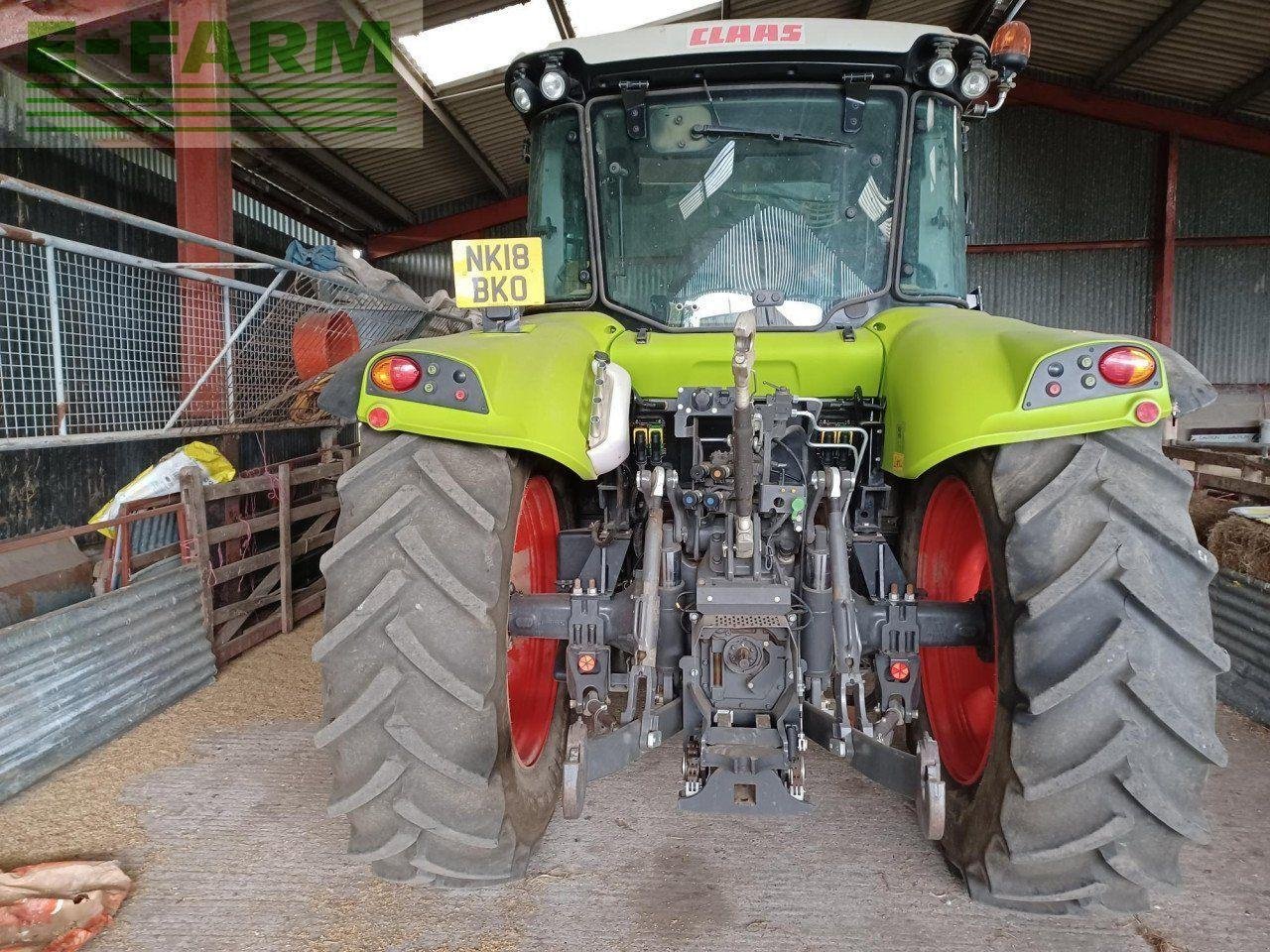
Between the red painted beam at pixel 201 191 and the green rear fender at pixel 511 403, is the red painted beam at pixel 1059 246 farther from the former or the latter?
the green rear fender at pixel 511 403

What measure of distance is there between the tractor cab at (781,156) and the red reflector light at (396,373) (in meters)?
1.01

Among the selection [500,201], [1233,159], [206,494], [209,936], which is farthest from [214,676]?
[1233,159]

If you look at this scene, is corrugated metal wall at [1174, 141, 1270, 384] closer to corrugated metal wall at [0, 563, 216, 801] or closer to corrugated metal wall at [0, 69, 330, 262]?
corrugated metal wall at [0, 69, 330, 262]

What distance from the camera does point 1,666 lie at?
9.38 ft

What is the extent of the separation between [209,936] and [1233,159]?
16141 mm

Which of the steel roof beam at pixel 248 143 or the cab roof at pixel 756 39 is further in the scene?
the steel roof beam at pixel 248 143

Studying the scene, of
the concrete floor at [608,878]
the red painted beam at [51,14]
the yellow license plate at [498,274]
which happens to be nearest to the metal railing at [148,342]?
the red painted beam at [51,14]

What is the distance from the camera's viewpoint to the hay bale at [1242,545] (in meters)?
3.88

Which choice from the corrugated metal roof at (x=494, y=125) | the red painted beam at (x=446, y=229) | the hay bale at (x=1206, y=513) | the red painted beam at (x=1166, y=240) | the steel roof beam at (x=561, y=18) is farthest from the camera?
the red painted beam at (x=446, y=229)

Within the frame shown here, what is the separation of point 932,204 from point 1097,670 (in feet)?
5.23

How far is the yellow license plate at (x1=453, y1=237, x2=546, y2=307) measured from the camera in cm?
207

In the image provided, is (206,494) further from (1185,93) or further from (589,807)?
(1185,93)

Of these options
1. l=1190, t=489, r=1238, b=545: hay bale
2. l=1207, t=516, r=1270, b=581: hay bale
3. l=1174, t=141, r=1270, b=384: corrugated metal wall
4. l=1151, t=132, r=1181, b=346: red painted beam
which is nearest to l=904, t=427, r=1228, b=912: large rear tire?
l=1207, t=516, r=1270, b=581: hay bale

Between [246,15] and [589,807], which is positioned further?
[246,15]
